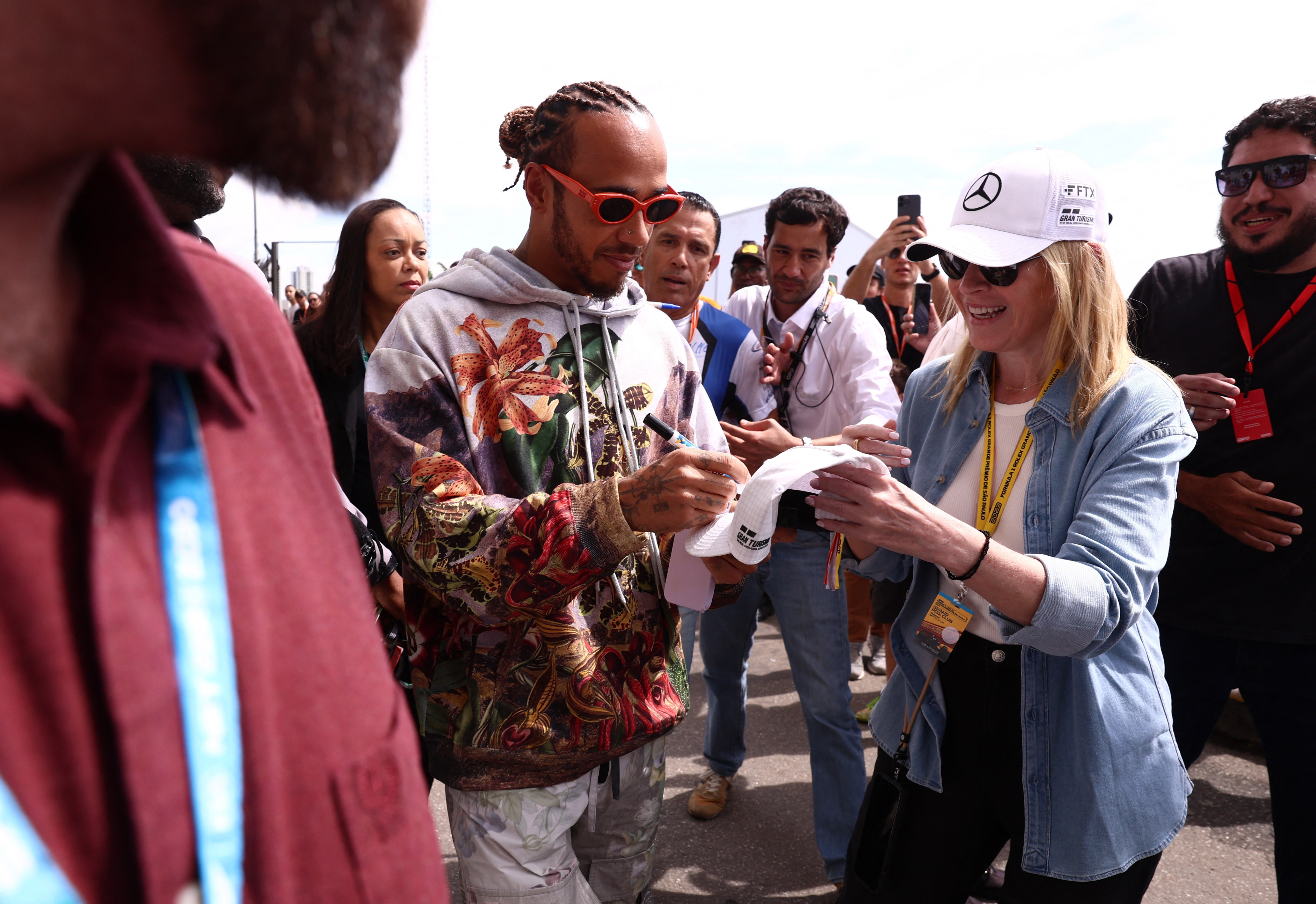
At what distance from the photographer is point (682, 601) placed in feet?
6.25

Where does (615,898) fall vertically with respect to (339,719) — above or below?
below

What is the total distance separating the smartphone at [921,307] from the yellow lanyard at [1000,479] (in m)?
4.35

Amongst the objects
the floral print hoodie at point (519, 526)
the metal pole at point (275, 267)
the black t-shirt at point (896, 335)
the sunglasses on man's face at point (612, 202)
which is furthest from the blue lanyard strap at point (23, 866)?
the metal pole at point (275, 267)

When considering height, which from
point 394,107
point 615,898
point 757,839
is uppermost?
point 394,107

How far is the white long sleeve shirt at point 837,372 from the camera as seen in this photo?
143 inches

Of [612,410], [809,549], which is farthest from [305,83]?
[809,549]

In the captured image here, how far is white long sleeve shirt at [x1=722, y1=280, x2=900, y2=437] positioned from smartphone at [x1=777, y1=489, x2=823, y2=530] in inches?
60.9

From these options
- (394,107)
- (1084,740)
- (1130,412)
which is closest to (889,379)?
(1130,412)

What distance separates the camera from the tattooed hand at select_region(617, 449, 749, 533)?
1598mm

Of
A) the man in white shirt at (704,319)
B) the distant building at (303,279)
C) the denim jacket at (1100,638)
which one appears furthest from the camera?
the distant building at (303,279)

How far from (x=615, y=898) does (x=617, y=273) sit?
152 cm

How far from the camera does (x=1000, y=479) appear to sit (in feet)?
6.83

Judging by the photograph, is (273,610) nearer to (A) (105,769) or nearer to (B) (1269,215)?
(A) (105,769)

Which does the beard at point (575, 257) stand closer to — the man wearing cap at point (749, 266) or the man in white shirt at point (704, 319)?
the man in white shirt at point (704, 319)
